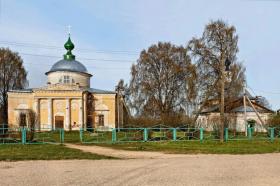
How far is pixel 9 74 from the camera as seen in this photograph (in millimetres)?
44906

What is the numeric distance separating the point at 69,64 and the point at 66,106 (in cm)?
761

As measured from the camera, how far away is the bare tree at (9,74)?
145ft

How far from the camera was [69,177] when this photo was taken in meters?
8.55

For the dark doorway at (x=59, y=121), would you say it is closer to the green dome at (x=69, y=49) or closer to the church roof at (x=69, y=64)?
the church roof at (x=69, y=64)

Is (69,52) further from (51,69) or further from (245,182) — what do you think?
(245,182)

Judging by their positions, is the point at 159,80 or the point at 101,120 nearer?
the point at 159,80

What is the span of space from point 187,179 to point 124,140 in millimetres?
15394

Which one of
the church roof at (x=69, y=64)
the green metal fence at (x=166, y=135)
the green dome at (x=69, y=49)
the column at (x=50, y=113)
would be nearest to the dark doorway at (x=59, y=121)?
the column at (x=50, y=113)

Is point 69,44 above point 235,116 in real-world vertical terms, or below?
above

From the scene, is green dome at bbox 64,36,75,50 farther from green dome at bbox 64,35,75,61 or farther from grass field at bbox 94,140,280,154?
grass field at bbox 94,140,280,154

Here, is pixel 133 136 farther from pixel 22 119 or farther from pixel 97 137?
pixel 22 119

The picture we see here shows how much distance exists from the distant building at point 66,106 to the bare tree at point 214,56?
39.8 ft

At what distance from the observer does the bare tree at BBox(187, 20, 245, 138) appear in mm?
34094

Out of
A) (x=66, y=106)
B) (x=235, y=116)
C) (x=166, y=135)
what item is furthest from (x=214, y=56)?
(x=66, y=106)
